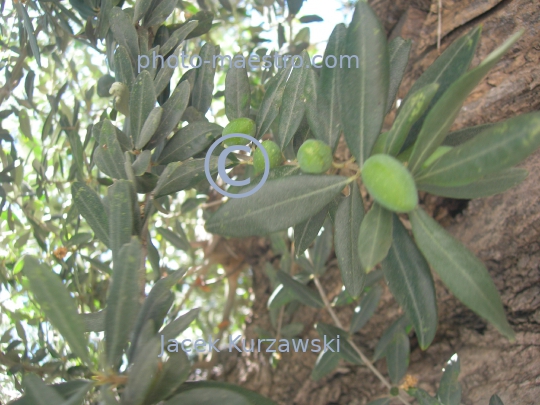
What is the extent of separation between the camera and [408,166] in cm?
66

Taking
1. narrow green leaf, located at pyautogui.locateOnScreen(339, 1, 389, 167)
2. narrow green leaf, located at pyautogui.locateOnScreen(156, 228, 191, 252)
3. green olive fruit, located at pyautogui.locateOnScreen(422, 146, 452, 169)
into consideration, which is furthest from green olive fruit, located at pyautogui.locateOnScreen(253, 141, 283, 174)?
narrow green leaf, located at pyautogui.locateOnScreen(156, 228, 191, 252)

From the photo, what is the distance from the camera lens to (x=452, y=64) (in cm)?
71

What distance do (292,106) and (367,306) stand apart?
28.5 inches

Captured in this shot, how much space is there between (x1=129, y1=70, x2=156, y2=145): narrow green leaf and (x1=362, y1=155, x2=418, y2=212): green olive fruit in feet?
1.46

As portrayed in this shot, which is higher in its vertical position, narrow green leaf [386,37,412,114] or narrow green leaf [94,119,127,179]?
narrow green leaf [386,37,412,114]

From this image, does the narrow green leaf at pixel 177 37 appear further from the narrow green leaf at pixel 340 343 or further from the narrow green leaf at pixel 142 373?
the narrow green leaf at pixel 340 343

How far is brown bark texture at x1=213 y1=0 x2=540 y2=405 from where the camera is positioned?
3.99ft

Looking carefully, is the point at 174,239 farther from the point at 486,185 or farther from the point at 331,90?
the point at 486,185

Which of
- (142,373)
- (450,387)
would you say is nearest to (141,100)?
(142,373)

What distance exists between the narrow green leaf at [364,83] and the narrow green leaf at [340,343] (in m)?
0.73

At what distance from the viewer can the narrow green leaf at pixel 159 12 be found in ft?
3.36

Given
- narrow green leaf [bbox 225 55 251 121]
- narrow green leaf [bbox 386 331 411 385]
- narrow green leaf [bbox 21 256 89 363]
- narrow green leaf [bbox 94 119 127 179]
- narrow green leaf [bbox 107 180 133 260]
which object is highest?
Answer: narrow green leaf [bbox 225 55 251 121]

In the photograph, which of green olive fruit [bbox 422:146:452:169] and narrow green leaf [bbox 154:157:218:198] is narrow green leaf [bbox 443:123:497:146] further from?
narrow green leaf [bbox 154:157:218:198]

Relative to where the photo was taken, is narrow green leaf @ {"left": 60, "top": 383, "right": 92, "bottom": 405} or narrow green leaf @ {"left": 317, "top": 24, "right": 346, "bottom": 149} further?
narrow green leaf @ {"left": 317, "top": 24, "right": 346, "bottom": 149}
